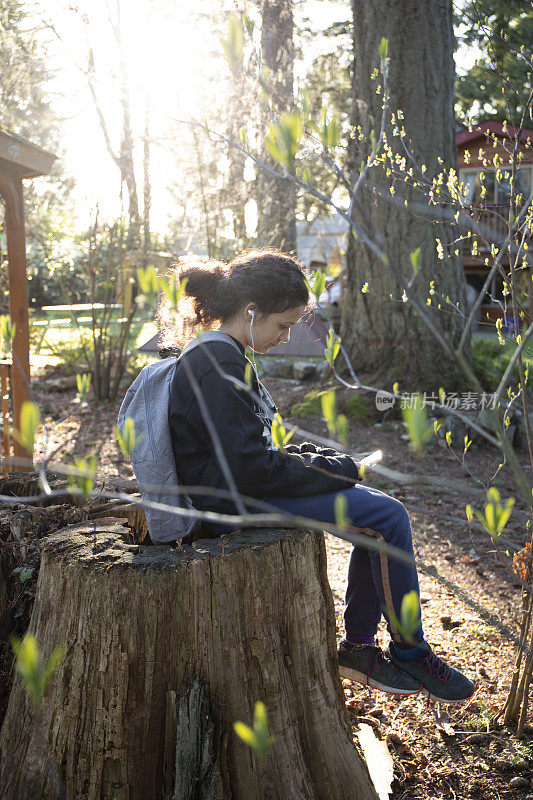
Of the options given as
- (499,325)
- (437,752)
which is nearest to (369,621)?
(437,752)

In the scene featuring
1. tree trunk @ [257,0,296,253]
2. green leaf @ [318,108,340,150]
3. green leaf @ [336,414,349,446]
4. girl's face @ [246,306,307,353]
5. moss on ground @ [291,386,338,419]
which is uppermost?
tree trunk @ [257,0,296,253]

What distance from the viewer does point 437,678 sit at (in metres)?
2.47

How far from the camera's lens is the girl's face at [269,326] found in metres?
2.62

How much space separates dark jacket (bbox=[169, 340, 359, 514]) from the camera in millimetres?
2254

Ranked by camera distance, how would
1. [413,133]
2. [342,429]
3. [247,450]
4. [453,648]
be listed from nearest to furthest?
[342,429], [247,450], [453,648], [413,133]

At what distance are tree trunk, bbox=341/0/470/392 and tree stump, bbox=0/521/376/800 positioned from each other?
17.1ft

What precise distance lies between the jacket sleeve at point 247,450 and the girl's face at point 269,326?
276 mm

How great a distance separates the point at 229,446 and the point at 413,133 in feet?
18.9

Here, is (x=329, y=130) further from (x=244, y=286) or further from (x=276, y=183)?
(x=276, y=183)

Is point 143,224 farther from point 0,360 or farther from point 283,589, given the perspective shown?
point 283,589

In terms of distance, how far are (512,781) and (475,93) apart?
58.3 feet

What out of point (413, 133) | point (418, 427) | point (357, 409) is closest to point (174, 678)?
point (418, 427)

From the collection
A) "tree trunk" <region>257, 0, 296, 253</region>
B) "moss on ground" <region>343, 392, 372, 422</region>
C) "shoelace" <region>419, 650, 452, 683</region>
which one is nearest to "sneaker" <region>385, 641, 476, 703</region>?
"shoelace" <region>419, 650, 452, 683</region>

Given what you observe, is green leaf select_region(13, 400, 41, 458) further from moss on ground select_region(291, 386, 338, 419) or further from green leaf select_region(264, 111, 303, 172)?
moss on ground select_region(291, 386, 338, 419)
